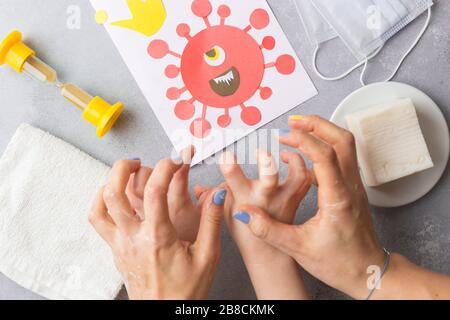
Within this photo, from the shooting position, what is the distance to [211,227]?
0.58m

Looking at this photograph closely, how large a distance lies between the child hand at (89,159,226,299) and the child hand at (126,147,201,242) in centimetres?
3

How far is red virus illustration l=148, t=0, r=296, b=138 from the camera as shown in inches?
28.0

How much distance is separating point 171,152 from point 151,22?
0.66 feet

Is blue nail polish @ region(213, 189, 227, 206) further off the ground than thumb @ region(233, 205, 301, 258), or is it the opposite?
blue nail polish @ region(213, 189, 227, 206)

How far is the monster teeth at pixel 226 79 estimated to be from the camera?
71 centimetres

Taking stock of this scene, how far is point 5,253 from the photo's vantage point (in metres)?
0.70

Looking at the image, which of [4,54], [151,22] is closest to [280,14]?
[151,22]

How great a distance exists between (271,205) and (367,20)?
0.32 meters

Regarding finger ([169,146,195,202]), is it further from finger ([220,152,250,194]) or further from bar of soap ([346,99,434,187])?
bar of soap ([346,99,434,187])

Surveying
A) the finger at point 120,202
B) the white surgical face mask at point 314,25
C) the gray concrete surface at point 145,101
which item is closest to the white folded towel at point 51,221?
the gray concrete surface at point 145,101

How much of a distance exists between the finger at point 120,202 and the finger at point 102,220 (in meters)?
0.02

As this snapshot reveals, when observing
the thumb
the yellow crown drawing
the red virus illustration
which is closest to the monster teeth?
the red virus illustration

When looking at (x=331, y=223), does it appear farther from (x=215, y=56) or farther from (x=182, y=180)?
(x=215, y=56)

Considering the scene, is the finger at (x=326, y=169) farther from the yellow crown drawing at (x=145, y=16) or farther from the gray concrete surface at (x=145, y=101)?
the yellow crown drawing at (x=145, y=16)
